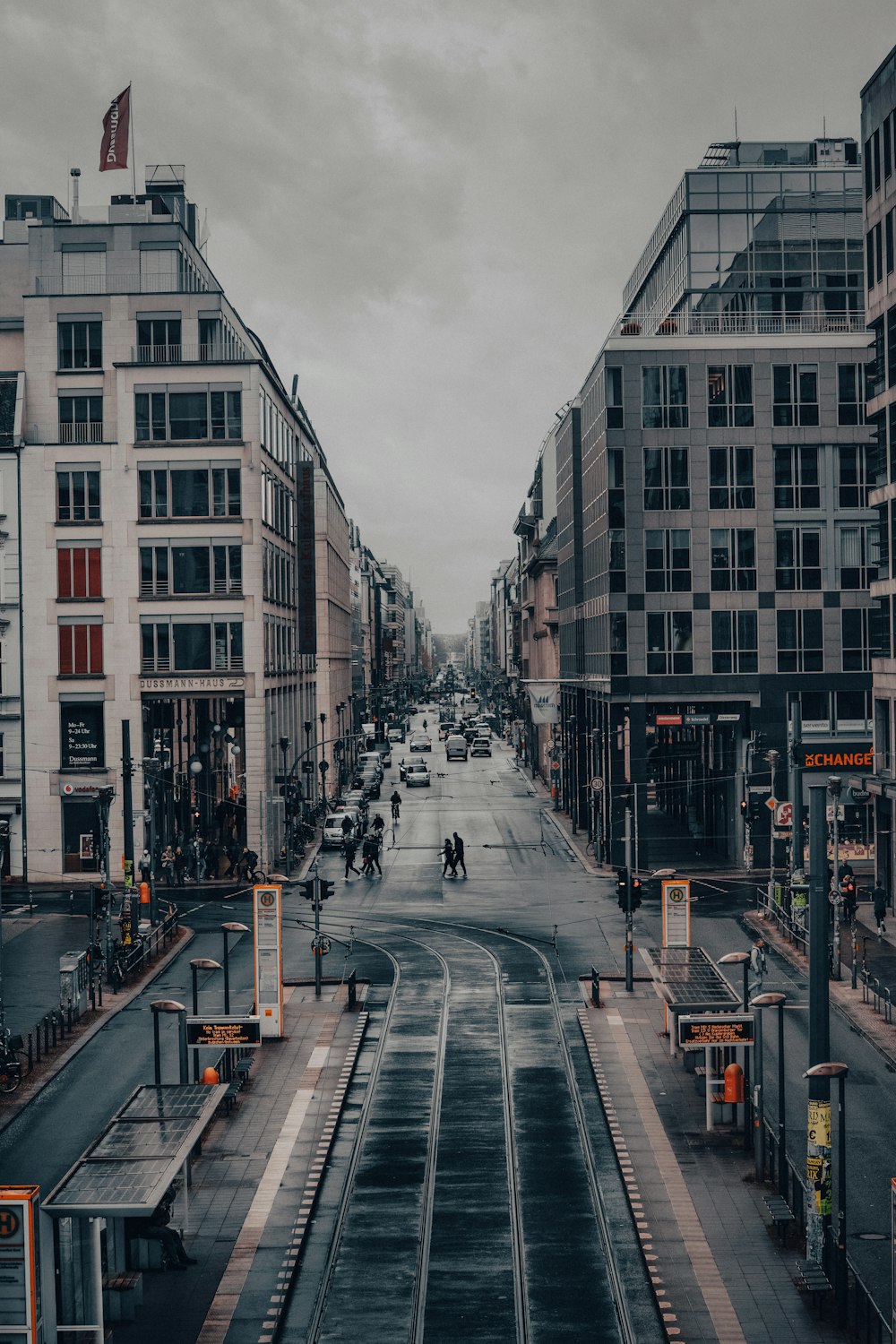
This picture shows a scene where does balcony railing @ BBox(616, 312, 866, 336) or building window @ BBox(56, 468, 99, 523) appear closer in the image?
balcony railing @ BBox(616, 312, 866, 336)

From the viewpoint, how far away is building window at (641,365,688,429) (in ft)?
219

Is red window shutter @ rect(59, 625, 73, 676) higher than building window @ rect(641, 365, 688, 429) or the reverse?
the reverse

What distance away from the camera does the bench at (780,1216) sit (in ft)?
74.9

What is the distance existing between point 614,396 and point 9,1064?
4353 centimetres

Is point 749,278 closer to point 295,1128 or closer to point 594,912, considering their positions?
point 594,912

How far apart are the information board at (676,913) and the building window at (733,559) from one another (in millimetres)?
28400

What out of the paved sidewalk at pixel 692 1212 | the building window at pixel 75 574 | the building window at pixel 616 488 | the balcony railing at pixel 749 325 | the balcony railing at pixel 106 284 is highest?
the balcony railing at pixel 106 284

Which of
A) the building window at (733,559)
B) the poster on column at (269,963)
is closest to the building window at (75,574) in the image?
the building window at (733,559)

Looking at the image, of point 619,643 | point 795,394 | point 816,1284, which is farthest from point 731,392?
point 816,1284

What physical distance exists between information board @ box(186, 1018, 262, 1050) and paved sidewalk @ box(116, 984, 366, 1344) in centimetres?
143

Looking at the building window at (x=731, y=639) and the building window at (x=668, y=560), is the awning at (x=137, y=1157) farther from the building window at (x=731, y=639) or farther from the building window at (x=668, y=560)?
the building window at (x=668, y=560)

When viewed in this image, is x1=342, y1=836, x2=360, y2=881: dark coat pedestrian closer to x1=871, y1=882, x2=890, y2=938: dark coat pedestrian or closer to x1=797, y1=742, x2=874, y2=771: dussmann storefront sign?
x1=797, y1=742, x2=874, y2=771: dussmann storefront sign

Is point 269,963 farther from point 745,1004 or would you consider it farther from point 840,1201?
point 840,1201

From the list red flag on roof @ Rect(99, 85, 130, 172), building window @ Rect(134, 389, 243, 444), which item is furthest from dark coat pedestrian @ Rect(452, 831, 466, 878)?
red flag on roof @ Rect(99, 85, 130, 172)
